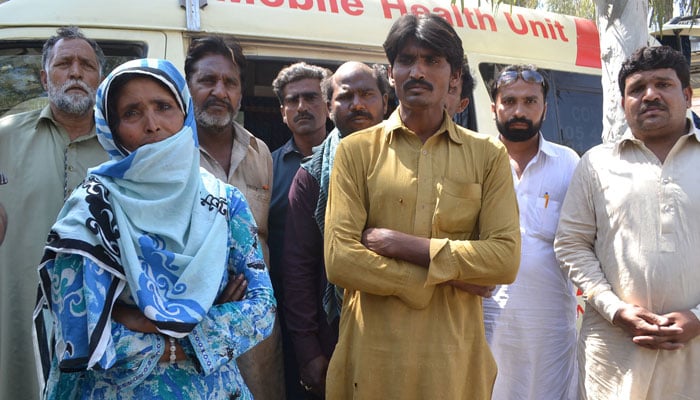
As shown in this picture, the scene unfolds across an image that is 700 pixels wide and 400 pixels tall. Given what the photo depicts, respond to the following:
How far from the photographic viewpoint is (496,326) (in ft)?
9.31

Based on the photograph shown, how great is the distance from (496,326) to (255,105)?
8.73 ft

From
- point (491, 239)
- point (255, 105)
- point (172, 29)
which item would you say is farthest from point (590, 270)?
point (255, 105)

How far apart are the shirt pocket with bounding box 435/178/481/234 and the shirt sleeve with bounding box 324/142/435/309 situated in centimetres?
20

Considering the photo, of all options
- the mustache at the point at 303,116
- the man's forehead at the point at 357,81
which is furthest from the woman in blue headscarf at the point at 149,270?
the mustache at the point at 303,116

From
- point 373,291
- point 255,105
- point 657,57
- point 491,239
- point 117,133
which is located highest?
point 255,105

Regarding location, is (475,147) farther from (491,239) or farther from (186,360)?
(186,360)

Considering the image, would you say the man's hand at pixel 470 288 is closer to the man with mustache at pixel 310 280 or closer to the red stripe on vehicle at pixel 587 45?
the man with mustache at pixel 310 280

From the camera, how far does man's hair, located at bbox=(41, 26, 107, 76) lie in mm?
2990

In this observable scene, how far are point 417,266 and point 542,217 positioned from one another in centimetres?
105

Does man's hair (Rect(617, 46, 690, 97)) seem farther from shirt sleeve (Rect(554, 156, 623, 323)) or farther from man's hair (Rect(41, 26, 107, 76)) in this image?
man's hair (Rect(41, 26, 107, 76))

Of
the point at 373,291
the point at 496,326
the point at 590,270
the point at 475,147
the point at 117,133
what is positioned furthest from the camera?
the point at 496,326

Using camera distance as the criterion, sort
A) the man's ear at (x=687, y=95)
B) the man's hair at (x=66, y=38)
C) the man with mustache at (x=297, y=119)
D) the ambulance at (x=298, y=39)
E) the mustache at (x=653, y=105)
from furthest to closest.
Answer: the ambulance at (x=298, y=39) → the man with mustache at (x=297, y=119) → the man's hair at (x=66, y=38) → the man's ear at (x=687, y=95) → the mustache at (x=653, y=105)

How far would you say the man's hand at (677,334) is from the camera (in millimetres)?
2412

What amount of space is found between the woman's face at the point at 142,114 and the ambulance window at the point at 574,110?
2949 mm
